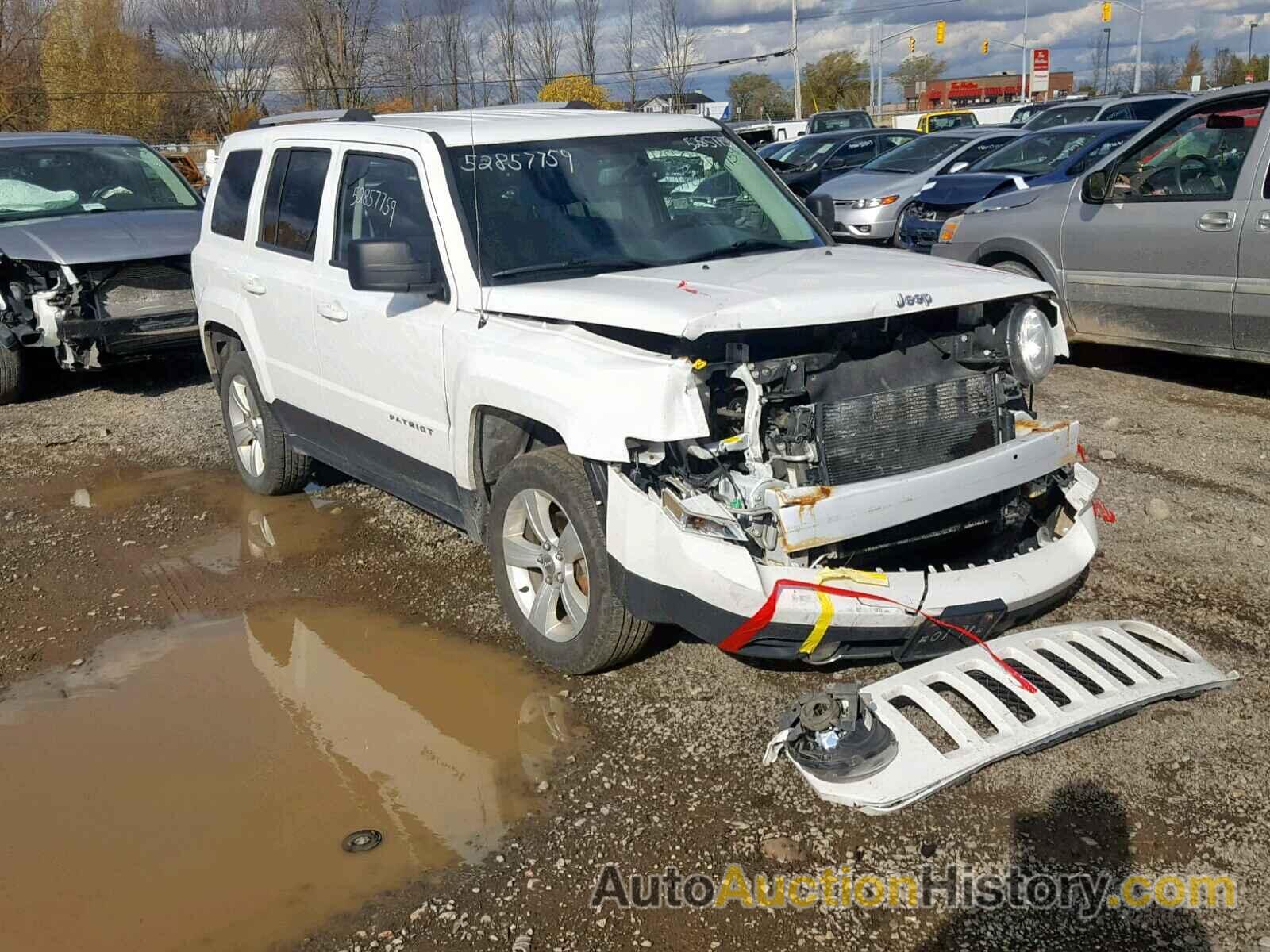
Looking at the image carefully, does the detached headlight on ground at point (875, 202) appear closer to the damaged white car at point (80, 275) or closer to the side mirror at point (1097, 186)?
the side mirror at point (1097, 186)

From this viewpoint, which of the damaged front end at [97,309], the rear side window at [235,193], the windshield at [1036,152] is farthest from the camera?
the windshield at [1036,152]

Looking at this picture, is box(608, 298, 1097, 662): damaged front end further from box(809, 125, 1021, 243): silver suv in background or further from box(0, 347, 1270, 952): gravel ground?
box(809, 125, 1021, 243): silver suv in background

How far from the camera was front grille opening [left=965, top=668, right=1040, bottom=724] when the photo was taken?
3896 mm

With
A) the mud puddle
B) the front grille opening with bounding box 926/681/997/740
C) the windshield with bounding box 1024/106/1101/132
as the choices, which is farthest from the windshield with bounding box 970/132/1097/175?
the mud puddle

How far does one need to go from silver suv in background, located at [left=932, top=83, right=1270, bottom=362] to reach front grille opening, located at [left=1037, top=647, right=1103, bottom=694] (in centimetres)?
397

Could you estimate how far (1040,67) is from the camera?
171 ft

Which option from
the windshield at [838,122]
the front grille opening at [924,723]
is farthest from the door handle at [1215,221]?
the windshield at [838,122]

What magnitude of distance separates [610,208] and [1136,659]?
2.64m

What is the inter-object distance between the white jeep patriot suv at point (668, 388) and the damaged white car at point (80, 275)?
4094mm

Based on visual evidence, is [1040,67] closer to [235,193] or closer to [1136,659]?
[235,193]

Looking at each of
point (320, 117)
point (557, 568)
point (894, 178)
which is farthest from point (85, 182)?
point (894, 178)

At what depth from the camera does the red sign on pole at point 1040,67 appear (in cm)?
5209

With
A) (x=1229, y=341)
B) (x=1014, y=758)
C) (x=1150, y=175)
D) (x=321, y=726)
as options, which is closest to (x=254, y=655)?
(x=321, y=726)

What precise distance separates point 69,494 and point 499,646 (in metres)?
3.83
